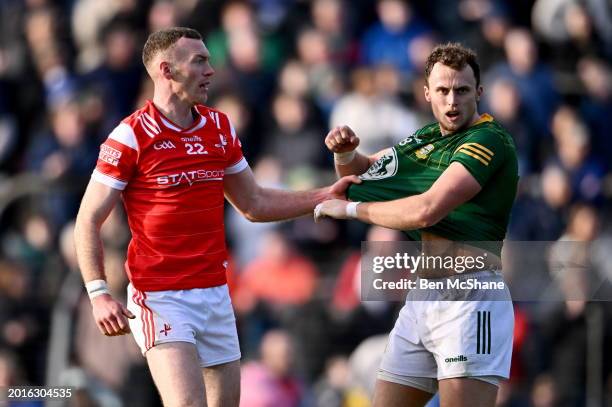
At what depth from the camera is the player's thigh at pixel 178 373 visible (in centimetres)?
682

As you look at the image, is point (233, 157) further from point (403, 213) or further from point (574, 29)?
point (574, 29)

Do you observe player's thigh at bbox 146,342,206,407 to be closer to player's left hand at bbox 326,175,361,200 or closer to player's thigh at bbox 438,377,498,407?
player's left hand at bbox 326,175,361,200

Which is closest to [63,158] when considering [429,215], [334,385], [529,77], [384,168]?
[334,385]

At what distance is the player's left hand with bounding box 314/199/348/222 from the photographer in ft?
23.3

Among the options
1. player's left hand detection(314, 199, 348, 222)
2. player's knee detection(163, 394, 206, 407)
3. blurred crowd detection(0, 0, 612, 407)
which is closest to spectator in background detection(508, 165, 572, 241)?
blurred crowd detection(0, 0, 612, 407)

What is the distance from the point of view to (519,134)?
12062 millimetres

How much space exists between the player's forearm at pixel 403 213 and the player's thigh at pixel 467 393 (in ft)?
2.81

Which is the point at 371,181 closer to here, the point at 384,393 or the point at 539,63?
the point at 384,393

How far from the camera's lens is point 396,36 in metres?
13.4

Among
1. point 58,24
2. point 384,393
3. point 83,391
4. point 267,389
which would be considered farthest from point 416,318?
point 58,24

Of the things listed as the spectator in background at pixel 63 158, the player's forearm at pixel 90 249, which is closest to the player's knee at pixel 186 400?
the player's forearm at pixel 90 249

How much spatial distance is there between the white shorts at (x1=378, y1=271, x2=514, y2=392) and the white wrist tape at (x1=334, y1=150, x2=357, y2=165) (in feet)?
2.87

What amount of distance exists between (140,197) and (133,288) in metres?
0.52

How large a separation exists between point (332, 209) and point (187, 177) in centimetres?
83
